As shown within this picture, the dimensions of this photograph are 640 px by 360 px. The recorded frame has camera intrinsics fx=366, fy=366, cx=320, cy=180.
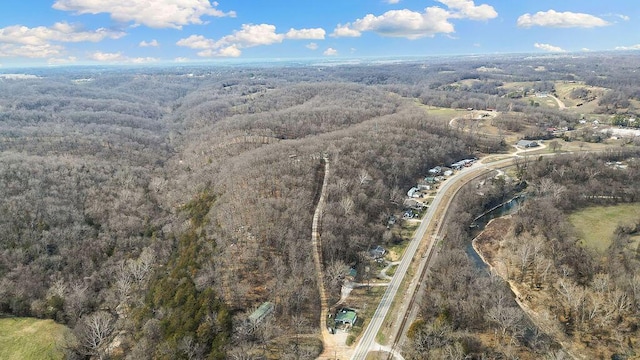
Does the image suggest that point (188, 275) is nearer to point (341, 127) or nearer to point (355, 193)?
point (355, 193)

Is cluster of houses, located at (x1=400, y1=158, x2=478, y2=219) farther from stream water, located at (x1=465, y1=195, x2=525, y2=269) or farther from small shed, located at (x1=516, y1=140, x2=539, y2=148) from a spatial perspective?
small shed, located at (x1=516, y1=140, x2=539, y2=148)

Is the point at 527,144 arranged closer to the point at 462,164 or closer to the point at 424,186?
the point at 462,164

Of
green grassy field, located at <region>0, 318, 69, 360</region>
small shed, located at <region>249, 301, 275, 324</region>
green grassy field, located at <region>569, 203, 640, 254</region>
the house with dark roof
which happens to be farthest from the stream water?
green grassy field, located at <region>0, 318, 69, 360</region>

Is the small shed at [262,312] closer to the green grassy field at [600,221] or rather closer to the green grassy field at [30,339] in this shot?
the green grassy field at [30,339]

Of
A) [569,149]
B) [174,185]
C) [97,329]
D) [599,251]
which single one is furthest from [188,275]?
[569,149]

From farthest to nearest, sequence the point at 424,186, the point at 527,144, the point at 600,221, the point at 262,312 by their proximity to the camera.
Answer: the point at 527,144
the point at 424,186
the point at 600,221
the point at 262,312

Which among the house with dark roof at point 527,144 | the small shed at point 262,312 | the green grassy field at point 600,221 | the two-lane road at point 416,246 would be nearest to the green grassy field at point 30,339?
the small shed at point 262,312

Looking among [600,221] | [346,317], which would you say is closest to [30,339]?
[346,317]
